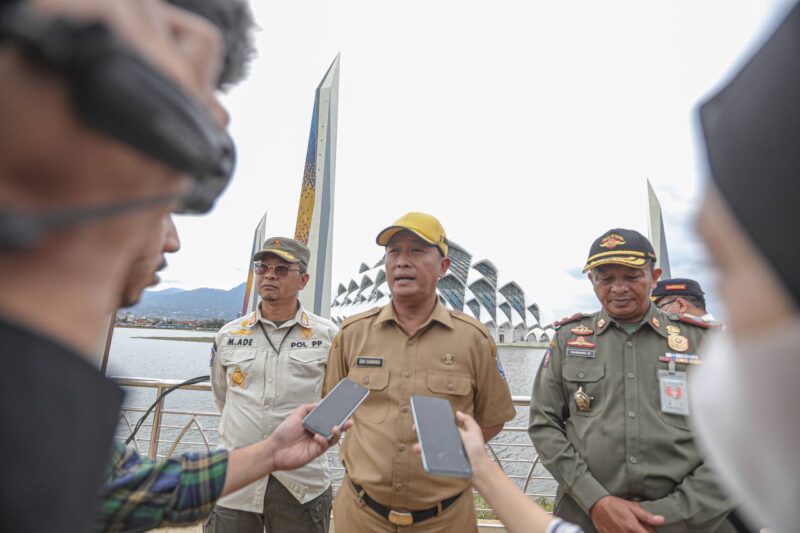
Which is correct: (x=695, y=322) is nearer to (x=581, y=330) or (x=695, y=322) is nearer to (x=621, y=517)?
(x=581, y=330)

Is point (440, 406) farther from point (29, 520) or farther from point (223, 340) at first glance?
point (223, 340)

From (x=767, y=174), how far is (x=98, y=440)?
65cm

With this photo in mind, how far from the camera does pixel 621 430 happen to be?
207 cm

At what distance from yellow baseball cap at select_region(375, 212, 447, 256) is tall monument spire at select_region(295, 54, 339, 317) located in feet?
21.6

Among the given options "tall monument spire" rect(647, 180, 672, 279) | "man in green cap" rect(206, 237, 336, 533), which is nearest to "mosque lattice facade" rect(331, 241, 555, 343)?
"tall monument spire" rect(647, 180, 672, 279)

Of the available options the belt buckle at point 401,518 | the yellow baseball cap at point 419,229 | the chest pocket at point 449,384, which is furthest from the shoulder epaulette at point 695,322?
the belt buckle at point 401,518

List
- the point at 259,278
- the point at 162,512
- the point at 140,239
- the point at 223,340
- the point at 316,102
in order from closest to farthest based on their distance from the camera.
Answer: the point at 140,239 → the point at 162,512 → the point at 223,340 → the point at 259,278 → the point at 316,102

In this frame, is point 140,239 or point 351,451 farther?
point 351,451

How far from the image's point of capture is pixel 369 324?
2488 mm

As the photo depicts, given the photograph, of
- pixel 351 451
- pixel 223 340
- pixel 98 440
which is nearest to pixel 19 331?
pixel 98 440

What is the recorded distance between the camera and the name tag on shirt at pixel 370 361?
2.29 meters

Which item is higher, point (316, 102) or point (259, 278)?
point (316, 102)

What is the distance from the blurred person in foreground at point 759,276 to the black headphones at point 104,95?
0.51 m

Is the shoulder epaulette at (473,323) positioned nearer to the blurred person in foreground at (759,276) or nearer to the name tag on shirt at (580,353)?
the name tag on shirt at (580,353)
